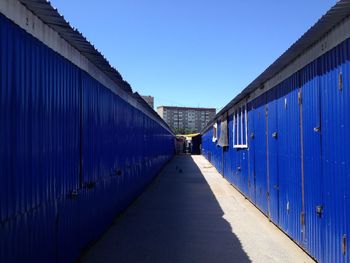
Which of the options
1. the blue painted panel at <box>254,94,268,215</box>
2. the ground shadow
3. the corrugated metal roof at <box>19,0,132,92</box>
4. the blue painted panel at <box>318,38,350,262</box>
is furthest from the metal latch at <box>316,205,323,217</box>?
the blue painted panel at <box>254,94,268,215</box>

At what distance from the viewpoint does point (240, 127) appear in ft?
49.3

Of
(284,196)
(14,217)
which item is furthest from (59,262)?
(284,196)

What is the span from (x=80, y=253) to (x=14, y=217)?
2.95 m

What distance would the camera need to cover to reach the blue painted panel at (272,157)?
30.5ft

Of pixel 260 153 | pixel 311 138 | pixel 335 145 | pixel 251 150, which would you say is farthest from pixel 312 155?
pixel 251 150

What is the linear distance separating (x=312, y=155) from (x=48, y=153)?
3.81 meters

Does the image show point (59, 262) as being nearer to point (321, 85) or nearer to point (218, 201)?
point (321, 85)

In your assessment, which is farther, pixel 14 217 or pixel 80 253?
pixel 80 253

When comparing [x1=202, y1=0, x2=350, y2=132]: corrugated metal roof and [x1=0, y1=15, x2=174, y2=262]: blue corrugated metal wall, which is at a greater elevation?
[x1=202, y1=0, x2=350, y2=132]: corrugated metal roof

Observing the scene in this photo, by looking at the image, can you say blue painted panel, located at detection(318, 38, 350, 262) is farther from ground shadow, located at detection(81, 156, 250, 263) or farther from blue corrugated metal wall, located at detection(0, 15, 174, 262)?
blue corrugated metal wall, located at detection(0, 15, 174, 262)

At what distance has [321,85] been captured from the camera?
5988 millimetres

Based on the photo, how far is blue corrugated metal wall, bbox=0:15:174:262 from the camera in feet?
13.3

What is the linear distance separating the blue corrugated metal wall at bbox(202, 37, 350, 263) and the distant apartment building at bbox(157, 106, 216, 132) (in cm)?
11573

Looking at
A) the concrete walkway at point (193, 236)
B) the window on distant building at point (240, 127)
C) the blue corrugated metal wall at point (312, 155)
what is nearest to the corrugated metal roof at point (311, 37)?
the blue corrugated metal wall at point (312, 155)
